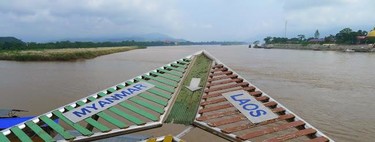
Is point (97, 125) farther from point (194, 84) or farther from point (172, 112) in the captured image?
point (194, 84)

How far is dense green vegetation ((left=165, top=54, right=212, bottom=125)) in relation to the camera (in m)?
4.74

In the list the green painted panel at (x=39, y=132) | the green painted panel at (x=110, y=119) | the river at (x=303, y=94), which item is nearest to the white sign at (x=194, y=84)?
the green painted panel at (x=110, y=119)

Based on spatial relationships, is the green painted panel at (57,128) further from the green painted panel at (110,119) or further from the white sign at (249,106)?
the white sign at (249,106)

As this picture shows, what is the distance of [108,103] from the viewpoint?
207 inches

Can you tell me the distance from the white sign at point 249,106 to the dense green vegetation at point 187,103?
55 centimetres

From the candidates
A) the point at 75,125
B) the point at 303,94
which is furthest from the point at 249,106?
the point at 303,94

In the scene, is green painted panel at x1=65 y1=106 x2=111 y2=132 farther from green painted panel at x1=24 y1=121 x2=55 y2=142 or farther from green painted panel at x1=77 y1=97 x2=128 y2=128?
green painted panel at x1=24 y1=121 x2=55 y2=142

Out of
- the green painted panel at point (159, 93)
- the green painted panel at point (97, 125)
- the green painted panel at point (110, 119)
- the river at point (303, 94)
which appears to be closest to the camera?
the green painted panel at point (97, 125)

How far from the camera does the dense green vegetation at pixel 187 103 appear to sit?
4.74 metres

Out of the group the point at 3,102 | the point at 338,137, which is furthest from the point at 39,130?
the point at 3,102

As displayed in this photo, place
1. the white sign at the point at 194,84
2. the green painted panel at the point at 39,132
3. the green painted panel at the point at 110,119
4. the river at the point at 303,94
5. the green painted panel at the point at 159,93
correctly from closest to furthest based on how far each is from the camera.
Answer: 1. the green painted panel at the point at 39,132
2. the green painted panel at the point at 110,119
3. the green painted panel at the point at 159,93
4. the white sign at the point at 194,84
5. the river at the point at 303,94

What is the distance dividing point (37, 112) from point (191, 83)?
7289 mm

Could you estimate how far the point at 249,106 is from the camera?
5078 millimetres

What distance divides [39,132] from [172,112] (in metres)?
1.80
